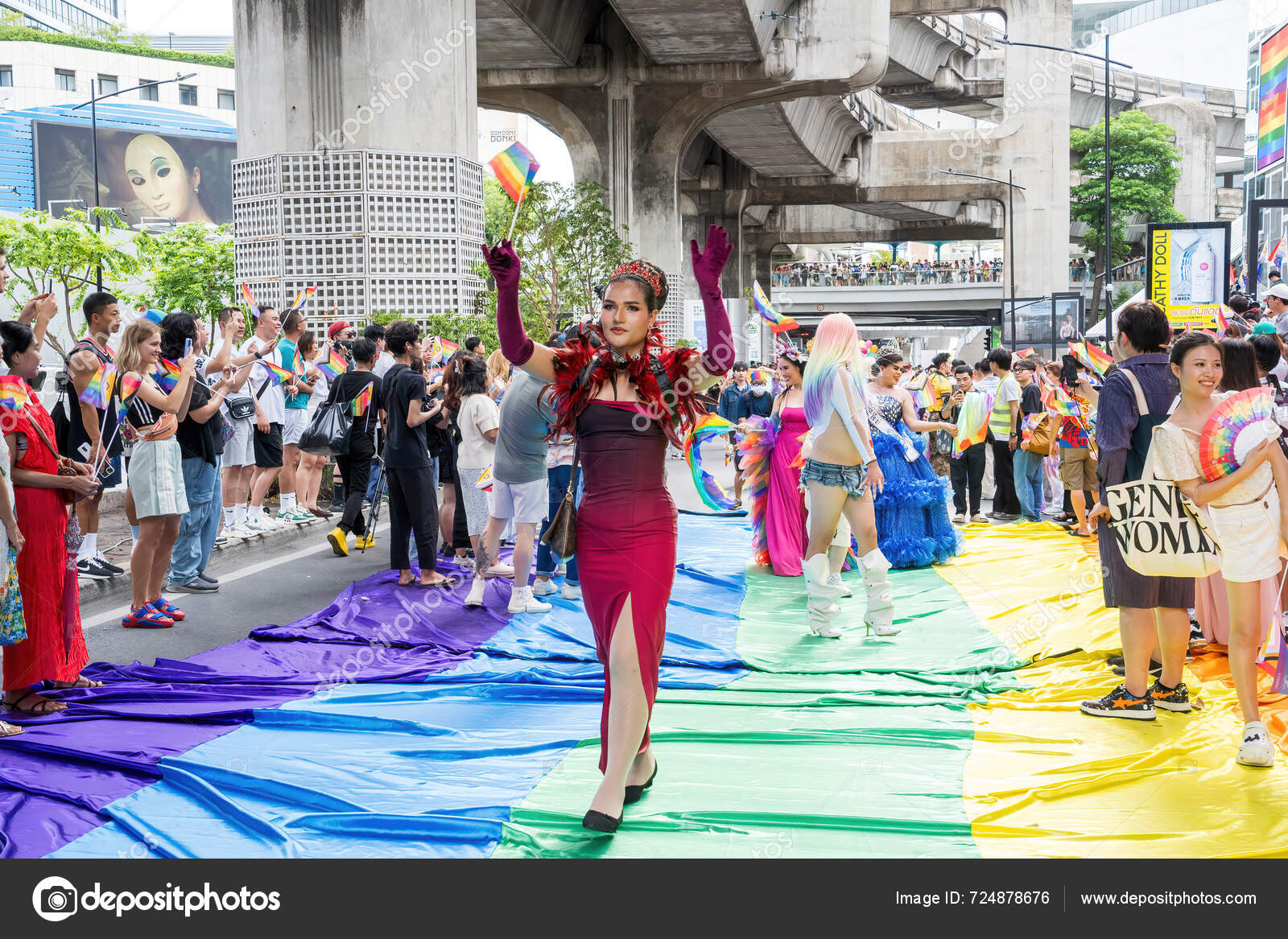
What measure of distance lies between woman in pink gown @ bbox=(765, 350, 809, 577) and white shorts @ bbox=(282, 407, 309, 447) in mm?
5219

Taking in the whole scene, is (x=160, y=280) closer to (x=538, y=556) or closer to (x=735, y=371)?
(x=735, y=371)

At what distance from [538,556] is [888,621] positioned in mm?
2827

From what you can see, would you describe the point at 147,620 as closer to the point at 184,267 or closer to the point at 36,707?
the point at 36,707

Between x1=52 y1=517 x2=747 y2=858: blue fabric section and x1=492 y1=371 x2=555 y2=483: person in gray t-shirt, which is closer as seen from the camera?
x1=52 y1=517 x2=747 y2=858: blue fabric section

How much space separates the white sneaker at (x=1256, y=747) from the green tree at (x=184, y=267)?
57.9ft

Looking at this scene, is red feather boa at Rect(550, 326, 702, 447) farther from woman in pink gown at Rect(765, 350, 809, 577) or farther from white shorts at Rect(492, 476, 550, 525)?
woman in pink gown at Rect(765, 350, 809, 577)

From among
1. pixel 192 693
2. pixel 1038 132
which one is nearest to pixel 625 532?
pixel 192 693

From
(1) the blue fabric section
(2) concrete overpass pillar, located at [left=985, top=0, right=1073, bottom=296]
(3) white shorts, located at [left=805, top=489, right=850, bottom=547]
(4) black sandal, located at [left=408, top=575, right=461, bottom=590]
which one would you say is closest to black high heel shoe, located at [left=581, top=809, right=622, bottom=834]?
(1) the blue fabric section

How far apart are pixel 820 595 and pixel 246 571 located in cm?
503

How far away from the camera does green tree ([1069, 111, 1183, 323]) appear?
179 ft

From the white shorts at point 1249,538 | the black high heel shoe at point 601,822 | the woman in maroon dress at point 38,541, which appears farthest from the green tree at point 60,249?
the white shorts at point 1249,538

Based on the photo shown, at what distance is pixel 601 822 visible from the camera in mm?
4152
